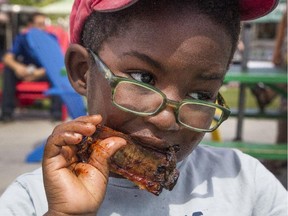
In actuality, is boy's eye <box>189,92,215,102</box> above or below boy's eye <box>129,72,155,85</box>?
below

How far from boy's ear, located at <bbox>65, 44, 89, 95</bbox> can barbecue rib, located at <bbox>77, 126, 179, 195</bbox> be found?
0.71 feet

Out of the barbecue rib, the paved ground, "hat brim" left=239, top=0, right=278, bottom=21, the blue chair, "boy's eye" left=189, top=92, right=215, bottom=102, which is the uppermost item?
"hat brim" left=239, top=0, right=278, bottom=21

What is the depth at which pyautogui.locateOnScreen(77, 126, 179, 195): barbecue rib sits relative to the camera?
4.47 ft

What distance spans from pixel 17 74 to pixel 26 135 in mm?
1384

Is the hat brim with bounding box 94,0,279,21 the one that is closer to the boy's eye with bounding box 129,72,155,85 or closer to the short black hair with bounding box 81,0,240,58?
the short black hair with bounding box 81,0,240,58

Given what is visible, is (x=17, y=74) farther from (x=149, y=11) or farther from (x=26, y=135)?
(x=149, y=11)

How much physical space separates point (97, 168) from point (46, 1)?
88.8 feet

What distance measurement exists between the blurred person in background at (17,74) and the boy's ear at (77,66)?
6.59 m

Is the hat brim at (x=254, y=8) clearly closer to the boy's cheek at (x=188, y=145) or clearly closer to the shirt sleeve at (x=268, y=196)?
the boy's cheek at (x=188, y=145)

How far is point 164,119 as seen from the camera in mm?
1338

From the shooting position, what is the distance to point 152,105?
133 centimetres

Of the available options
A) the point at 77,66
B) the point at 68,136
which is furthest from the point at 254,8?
the point at 68,136

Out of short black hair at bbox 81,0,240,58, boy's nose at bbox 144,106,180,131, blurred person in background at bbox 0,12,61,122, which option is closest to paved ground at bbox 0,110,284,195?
blurred person in background at bbox 0,12,61,122

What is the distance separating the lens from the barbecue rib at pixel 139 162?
1.36m
